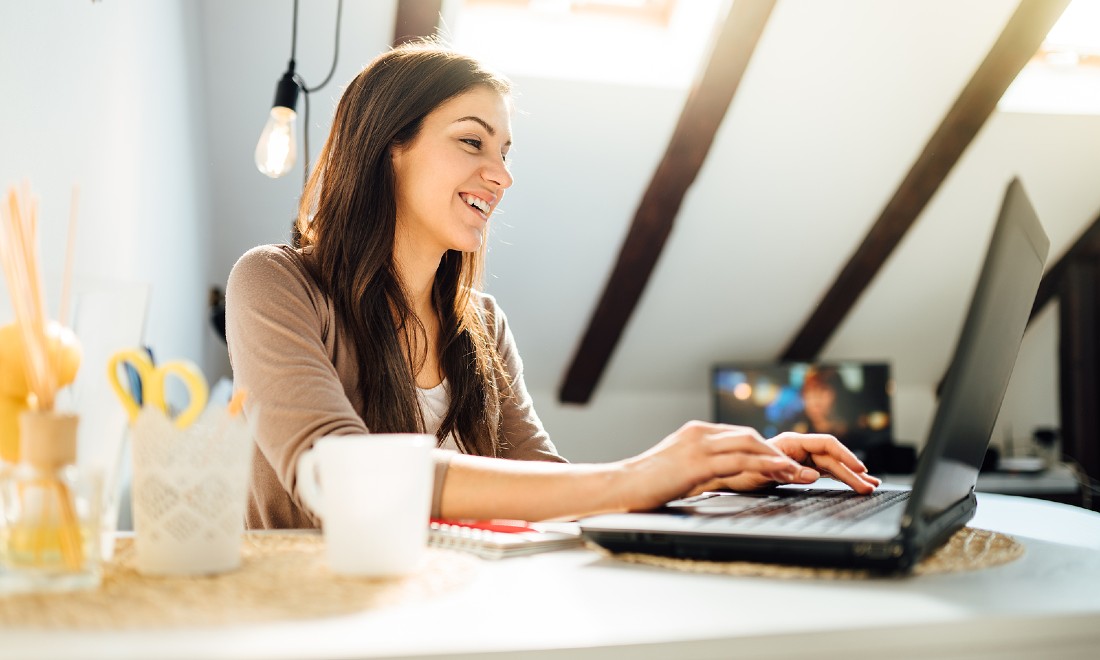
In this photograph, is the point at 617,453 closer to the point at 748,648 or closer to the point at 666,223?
the point at 666,223

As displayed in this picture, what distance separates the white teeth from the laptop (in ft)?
2.19

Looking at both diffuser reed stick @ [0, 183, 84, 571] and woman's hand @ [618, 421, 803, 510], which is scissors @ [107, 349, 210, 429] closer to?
diffuser reed stick @ [0, 183, 84, 571]

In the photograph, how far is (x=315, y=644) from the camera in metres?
0.47

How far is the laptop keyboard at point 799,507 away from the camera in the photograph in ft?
2.44

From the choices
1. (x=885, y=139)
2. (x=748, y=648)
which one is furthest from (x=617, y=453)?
(x=748, y=648)

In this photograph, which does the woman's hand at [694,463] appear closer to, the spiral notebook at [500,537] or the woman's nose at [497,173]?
the spiral notebook at [500,537]

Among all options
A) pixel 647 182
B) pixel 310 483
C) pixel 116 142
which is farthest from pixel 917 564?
pixel 647 182

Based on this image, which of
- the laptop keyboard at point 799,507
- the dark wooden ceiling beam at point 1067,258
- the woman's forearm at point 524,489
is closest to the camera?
the laptop keyboard at point 799,507

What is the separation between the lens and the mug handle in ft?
2.20

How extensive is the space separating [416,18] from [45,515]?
8.52 ft

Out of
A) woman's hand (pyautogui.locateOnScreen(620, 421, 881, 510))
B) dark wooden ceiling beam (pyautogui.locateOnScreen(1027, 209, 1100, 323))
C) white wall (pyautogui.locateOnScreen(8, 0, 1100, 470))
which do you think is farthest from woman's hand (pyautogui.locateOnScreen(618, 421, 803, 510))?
dark wooden ceiling beam (pyautogui.locateOnScreen(1027, 209, 1100, 323))

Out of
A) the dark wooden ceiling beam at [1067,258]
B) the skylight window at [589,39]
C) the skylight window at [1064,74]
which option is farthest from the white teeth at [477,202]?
A: the dark wooden ceiling beam at [1067,258]

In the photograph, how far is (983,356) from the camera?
71cm

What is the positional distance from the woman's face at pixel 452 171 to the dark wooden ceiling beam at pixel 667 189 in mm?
1846
